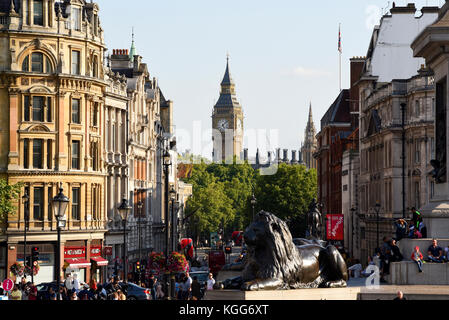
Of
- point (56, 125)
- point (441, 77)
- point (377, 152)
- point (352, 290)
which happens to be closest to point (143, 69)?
point (377, 152)

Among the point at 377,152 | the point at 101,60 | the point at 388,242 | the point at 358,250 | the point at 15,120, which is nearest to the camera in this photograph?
the point at 388,242

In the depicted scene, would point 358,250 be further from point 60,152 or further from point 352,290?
point 352,290

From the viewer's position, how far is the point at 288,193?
174 metres

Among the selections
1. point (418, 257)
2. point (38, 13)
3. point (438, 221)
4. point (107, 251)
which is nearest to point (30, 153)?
point (38, 13)

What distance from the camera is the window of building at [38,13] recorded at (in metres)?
70.9

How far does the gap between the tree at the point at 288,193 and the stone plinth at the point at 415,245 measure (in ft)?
442

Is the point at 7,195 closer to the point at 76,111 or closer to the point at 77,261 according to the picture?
the point at 77,261

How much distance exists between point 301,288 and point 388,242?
23.4 ft

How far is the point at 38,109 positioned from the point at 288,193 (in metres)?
104

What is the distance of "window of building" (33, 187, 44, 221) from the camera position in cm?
7075

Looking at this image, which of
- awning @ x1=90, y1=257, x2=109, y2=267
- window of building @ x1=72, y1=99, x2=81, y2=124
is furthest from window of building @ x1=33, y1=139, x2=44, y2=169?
awning @ x1=90, y1=257, x2=109, y2=267

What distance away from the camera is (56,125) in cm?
7175

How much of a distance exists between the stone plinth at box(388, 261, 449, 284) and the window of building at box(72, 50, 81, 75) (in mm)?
46971

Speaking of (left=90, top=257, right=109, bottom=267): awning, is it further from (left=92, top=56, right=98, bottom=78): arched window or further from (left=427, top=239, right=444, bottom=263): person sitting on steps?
(left=427, top=239, right=444, bottom=263): person sitting on steps
